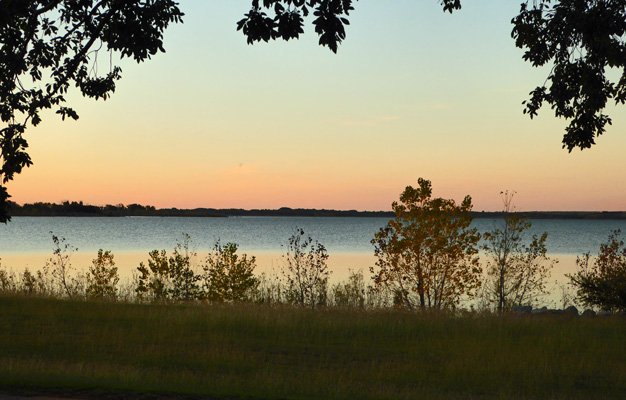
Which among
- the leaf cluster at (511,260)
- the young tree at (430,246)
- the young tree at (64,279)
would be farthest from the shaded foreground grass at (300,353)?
the young tree at (64,279)

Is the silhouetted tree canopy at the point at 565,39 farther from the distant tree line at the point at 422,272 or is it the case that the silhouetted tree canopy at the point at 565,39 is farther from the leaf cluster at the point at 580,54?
the distant tree line at the point at 422,272

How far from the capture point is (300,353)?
1397 cm

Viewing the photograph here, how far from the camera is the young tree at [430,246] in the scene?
20.6m

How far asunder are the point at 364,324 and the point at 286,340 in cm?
277

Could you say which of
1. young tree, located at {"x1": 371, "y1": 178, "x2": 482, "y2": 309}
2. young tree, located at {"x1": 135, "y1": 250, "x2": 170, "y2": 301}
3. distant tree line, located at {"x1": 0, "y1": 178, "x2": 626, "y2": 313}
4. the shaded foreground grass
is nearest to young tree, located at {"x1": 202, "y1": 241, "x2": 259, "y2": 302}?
distant tree line, located at {"x1": 0, "y1": 178, "x2": 626, "y2": 313}

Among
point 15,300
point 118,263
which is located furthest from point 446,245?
point 118,263

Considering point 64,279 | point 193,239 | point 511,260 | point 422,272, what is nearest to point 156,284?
point 64,279

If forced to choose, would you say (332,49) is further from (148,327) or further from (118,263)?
(118,263)

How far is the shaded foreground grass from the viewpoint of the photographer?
34.0ft

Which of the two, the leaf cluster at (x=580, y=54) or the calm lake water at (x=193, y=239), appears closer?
the leaf cluster at (x=580, y=54)

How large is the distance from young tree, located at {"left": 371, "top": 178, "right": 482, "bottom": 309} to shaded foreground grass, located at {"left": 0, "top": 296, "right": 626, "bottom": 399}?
2.07 m

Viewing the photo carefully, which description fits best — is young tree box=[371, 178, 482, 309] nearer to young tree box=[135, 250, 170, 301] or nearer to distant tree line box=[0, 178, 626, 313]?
distant tree line box=[0, 178, 626, 313]

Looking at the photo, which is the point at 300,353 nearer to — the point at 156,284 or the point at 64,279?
the point at 156,284

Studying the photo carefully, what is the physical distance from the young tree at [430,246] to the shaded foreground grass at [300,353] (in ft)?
6.78
